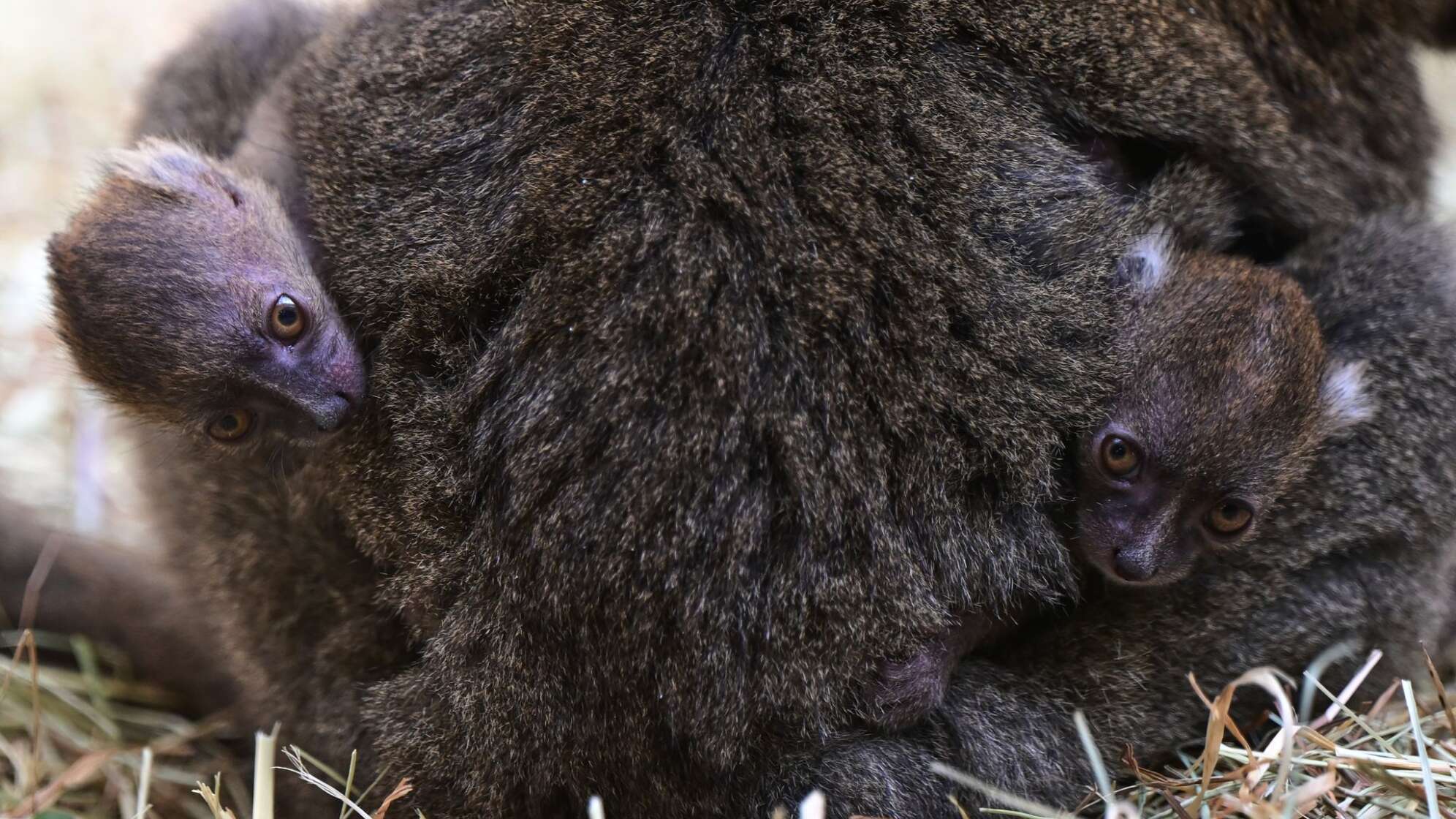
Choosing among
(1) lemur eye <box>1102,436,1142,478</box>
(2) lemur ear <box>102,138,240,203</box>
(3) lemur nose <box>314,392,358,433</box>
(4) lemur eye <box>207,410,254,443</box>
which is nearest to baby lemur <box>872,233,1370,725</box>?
(1) lemur eye <box>1102,436,1142,478</box>

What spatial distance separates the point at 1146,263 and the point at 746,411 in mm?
1030

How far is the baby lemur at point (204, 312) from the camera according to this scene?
2848 millimetres

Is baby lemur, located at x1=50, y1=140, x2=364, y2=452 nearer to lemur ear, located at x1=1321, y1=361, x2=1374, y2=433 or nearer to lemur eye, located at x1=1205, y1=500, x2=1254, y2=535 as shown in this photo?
lemur eye, located at x1=1205, y1=500, x2=1254, y2=535

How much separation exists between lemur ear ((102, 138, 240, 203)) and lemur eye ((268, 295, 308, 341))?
322 millimetres

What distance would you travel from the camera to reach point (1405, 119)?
3480 mm

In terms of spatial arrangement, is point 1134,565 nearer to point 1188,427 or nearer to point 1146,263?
point 1188,427

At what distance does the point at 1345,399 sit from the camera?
2.93 meters

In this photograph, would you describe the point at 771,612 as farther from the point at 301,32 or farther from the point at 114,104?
the point at 114,104

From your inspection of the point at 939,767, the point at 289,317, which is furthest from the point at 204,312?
the point at 939,767

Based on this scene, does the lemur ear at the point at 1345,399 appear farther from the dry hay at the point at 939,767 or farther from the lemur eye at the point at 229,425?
the lemur eye at the point at 229,425

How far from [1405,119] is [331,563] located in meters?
3.08

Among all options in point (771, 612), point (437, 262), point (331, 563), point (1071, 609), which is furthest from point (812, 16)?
point (331, 563)

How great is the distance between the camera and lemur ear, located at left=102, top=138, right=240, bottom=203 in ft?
9.73

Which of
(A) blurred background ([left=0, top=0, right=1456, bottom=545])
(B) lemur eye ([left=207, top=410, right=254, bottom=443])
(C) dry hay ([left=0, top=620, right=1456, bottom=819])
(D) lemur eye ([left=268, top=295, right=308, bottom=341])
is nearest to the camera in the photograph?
(C) dry hay ([left=0, top=620, right=1456, bottom=819])
